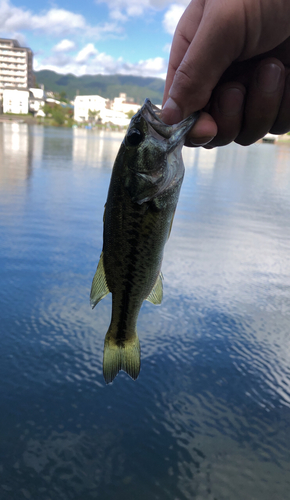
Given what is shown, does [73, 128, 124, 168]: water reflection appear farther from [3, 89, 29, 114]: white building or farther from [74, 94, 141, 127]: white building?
[74, 94, 141, 127]: white building

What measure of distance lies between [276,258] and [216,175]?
7.86 m

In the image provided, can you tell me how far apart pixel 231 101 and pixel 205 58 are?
0.98ft

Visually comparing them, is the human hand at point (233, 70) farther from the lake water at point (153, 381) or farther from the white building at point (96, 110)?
the white building at point (96, 110)

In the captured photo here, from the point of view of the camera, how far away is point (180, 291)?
3684mm

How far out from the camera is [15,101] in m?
80.9

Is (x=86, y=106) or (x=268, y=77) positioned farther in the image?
(x=86, y=106)

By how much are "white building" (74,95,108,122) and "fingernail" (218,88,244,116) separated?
410 feet

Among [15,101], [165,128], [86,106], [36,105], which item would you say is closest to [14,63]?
[36,105]

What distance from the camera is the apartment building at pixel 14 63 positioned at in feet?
301

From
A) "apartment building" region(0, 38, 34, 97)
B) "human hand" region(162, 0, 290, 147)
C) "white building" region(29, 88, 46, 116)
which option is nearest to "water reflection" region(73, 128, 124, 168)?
"human hand" region(162, 0, 290, 147)

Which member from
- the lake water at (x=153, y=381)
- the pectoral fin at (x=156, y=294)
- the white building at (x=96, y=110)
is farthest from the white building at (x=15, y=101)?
the pectoral fin at (x=156, y=294)

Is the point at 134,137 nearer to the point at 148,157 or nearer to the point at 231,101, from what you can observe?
the point at 148,157

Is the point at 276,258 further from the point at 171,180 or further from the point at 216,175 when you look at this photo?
the point at 216,175

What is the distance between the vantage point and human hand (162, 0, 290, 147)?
1.38 m
